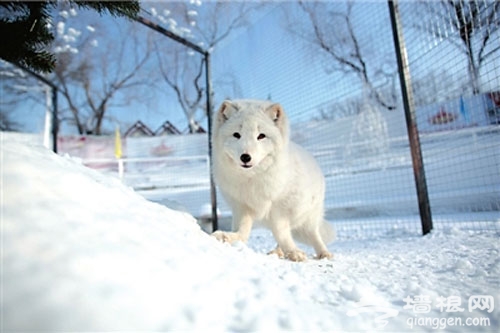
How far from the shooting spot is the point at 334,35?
18.7 feet

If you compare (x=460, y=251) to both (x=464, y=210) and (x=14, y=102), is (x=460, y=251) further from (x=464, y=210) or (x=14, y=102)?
(x=14, y=102)

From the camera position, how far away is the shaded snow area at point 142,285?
452 mm

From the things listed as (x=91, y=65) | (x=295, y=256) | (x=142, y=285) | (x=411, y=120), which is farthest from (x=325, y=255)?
(x=91, y=65)

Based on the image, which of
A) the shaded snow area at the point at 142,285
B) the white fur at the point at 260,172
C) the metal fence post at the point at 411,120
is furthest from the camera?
the metal fence post at the point at 411,120

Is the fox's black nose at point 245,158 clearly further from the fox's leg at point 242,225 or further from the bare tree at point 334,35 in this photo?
the bare tree at point 334,35

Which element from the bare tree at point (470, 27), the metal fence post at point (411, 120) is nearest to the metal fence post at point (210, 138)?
the metal fence post at point (411, 120)

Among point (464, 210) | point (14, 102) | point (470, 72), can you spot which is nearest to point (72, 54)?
point (14, 102)

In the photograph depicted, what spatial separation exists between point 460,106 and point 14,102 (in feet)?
29.7

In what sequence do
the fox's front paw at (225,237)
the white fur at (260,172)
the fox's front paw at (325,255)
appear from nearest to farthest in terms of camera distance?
the fox's front paw at (225,237)
the white fur at (260,172)
the fox's front paw at (325,255)

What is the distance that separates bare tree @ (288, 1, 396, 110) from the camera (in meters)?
4.40

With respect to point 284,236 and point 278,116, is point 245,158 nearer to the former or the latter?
point 278,116

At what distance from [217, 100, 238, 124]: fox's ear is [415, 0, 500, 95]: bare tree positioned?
1.91 metres

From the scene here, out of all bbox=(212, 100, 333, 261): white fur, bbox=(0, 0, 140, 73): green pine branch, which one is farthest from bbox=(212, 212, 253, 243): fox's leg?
bbox=(0, 0, 140, 73): green pine branch

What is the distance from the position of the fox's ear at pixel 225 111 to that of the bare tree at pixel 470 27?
1.91 metres
